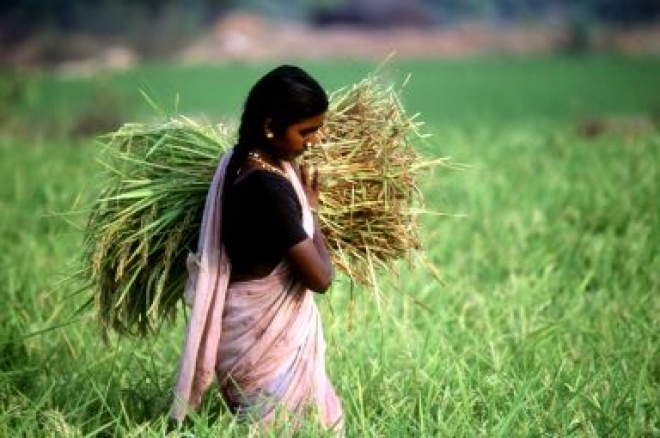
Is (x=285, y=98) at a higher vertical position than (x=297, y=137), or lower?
higher

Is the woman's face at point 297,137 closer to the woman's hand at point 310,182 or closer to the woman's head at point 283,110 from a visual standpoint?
the woman's head at point 283,110

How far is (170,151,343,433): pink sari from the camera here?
2.42 m

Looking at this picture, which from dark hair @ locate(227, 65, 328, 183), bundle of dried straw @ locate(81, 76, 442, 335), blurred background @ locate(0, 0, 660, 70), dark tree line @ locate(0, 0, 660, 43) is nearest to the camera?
dark hair @ locate(227, 65, 328, 183)

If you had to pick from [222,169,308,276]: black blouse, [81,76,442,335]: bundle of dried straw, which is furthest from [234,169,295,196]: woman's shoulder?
[81,76,442,335]: bundle of dried straw

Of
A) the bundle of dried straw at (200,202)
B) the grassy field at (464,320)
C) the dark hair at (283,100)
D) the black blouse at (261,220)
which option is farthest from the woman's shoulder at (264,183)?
the grassy field at (464,320)

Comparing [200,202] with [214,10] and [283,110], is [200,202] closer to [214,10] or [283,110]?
[283,110]

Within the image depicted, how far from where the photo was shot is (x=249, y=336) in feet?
8.04

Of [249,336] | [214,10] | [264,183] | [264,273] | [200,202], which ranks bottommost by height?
[214,10]

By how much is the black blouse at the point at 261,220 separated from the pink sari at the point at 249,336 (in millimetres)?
34

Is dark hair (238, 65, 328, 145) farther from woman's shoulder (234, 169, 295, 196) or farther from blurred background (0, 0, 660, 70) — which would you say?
blurred background (0, 0, 660, 70)

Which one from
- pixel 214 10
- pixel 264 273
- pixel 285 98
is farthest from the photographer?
pixel 214 10

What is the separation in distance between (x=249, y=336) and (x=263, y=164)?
1.55 feet

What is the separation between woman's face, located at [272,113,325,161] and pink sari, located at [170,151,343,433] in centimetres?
5

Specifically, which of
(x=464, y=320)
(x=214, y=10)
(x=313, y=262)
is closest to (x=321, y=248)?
(x=313, y=262)
